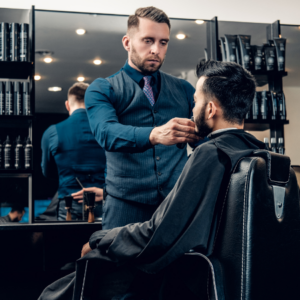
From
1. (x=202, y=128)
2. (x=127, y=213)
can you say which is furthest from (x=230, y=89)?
(x=127, y=213)

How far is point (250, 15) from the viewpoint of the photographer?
152 inches

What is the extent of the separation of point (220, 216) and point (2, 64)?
2.61 metres

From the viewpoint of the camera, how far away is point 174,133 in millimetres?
1398

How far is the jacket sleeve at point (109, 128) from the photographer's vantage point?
1504mm

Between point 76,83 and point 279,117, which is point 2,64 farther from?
point 279,117

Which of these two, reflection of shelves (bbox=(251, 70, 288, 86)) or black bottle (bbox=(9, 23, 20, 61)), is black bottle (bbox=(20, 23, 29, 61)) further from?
reflection of shelves (bbox=(251, 70, 288, 86))

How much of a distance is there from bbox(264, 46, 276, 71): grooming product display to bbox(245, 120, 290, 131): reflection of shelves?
515mm

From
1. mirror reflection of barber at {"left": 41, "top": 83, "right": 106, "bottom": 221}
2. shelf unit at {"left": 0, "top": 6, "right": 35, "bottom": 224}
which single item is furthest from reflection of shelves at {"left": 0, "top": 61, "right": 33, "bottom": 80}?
mirror reflection of barber at {"left": 41, "top": 83, "right": 106, "bottom": 221}

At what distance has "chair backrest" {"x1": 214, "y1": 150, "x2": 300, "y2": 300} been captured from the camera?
105 cm

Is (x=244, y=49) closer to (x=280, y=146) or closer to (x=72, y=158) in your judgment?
(x=280, y=146)

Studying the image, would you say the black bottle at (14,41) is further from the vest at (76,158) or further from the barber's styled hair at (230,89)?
the barber's styled hair at (230,89)

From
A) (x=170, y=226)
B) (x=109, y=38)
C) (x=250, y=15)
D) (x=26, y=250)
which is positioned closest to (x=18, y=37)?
(x=109, y=38)

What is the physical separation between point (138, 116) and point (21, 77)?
201 centimetres

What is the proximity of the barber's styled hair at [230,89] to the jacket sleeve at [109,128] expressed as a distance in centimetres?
30
